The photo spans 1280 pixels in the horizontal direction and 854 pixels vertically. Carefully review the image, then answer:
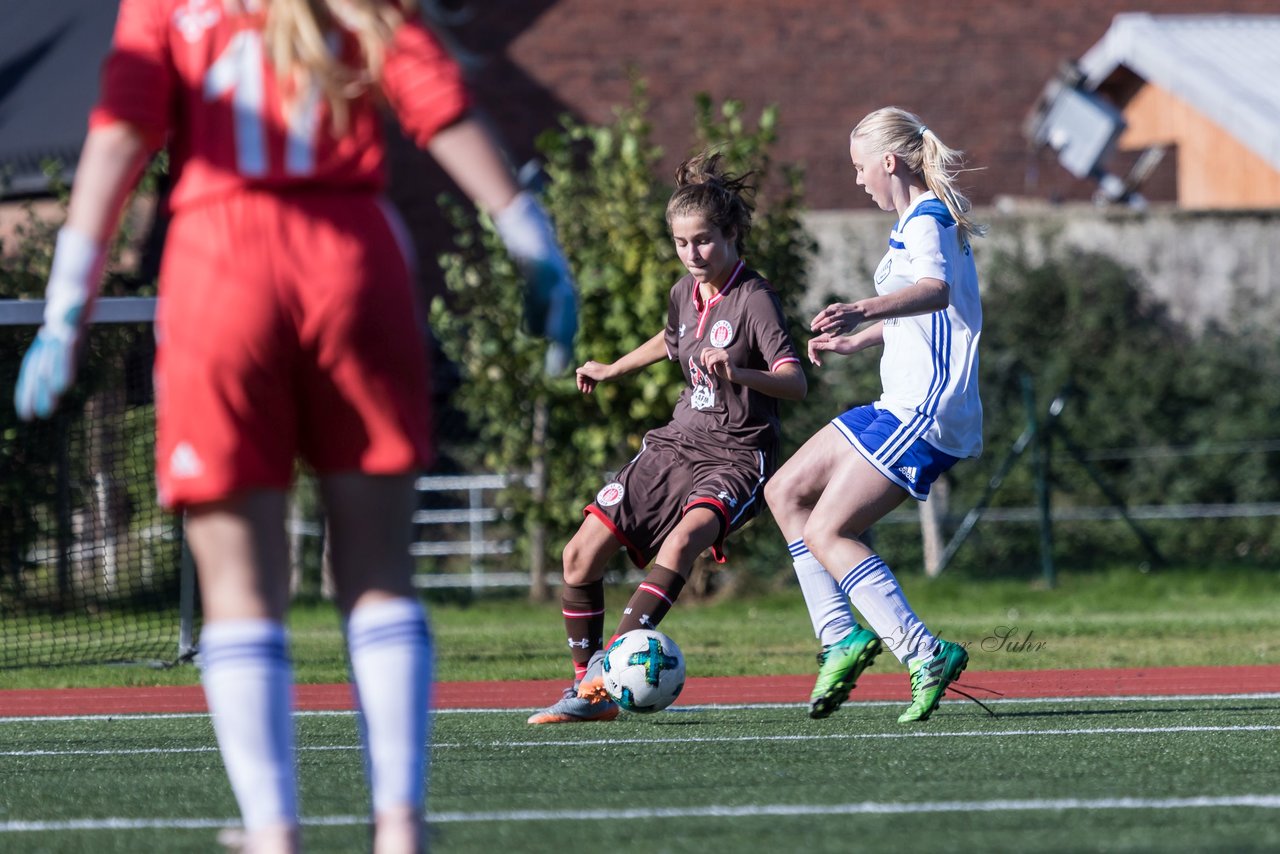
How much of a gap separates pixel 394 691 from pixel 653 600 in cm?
343

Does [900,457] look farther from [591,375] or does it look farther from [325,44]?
[325,44]

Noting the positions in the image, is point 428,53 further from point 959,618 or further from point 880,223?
point 880,223

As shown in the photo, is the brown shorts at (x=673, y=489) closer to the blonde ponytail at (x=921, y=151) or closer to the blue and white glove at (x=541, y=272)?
the blonde ponytail at (x=921, y=151)

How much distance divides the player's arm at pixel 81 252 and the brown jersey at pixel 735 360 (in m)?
3.50

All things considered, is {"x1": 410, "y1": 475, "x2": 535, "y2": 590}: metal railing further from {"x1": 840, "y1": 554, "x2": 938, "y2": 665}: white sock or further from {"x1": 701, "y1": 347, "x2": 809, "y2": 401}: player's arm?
{"x1": 840, "y1": 554, "x2": 938, "y2": 665}: white sock

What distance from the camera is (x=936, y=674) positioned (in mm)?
5973

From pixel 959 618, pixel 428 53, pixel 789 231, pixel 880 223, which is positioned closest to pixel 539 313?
pixel 428 53

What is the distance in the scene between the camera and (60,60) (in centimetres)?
1914

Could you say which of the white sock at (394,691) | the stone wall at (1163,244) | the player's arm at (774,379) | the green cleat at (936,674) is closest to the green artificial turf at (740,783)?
the green cleat at (936,674)

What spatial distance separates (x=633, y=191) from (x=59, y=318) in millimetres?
11020

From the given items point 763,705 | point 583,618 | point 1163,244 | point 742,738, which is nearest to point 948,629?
point 763,705

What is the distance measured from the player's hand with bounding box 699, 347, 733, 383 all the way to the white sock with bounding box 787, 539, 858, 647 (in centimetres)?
67

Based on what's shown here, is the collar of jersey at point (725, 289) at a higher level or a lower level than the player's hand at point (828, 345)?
higher

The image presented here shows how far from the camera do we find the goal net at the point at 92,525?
10898 millimetres
